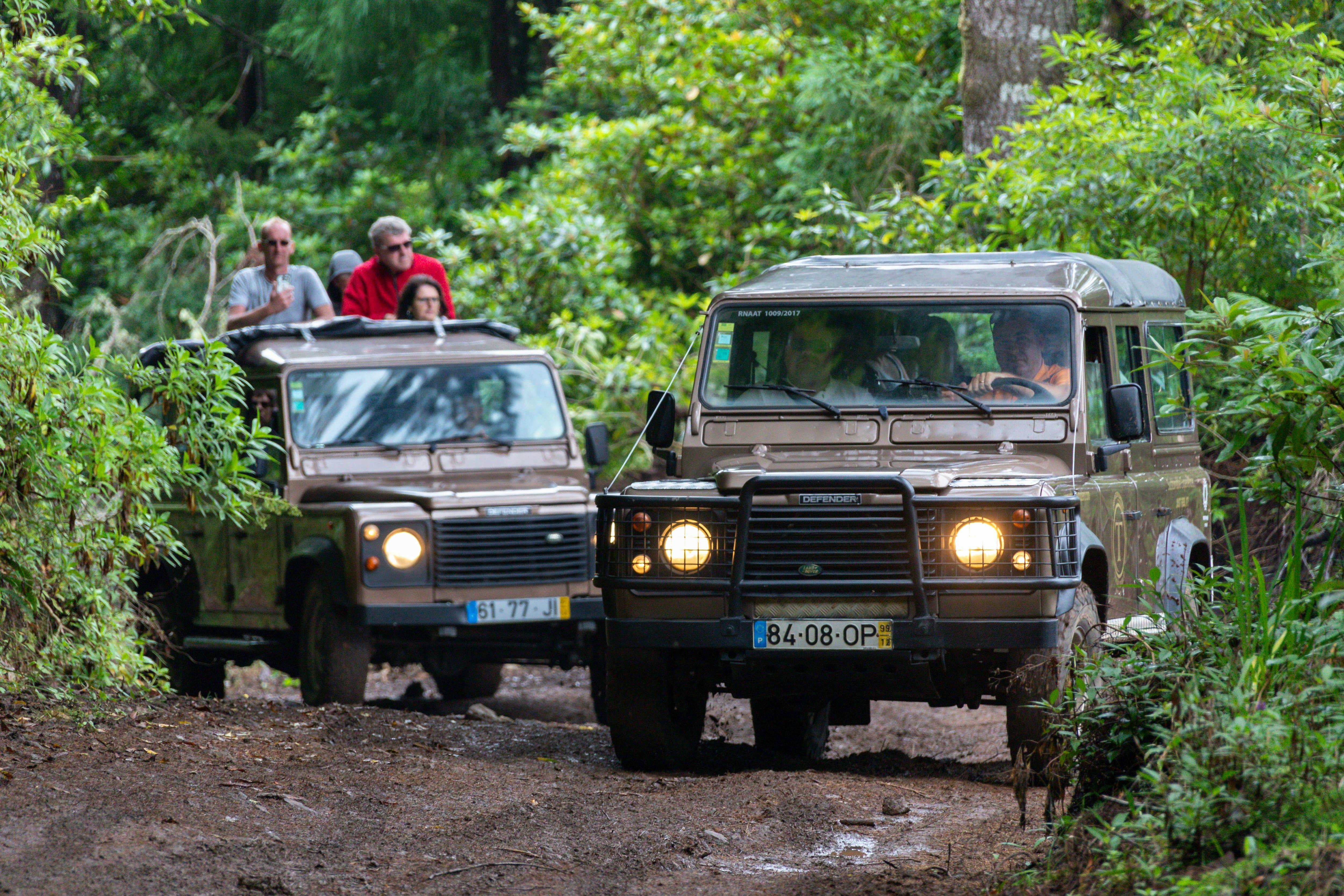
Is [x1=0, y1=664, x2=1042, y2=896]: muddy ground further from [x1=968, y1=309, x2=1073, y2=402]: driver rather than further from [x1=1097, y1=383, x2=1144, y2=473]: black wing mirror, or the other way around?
[x1=968, y1=309, x2=1073, y2=402]: driver

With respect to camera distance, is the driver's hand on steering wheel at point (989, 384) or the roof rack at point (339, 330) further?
the roof rack at point (339, 330)

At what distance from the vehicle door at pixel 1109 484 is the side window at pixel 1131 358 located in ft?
0.39

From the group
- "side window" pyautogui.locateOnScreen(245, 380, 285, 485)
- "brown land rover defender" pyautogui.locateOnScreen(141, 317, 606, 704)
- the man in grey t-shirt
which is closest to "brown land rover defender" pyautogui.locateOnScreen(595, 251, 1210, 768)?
"brown land rover defender" pyautogui.locateOnScreen(141, 317, 606, 704)

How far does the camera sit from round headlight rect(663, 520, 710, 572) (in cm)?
677

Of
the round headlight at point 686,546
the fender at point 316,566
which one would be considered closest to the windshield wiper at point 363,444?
the fender at point 316,566

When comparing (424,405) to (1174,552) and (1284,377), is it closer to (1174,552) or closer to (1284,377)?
(1174,552)

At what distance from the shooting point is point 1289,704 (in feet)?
14.8

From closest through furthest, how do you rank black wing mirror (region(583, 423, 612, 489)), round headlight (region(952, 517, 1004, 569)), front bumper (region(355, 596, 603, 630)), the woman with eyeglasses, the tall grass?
the tall grass < round headlight (region(952, 517, 1004, 569)) < front bumper (region(355, 596, 603, 630)) < black wing mirror (region(583, 423, 612, 489)) < the woman with eyeglasses

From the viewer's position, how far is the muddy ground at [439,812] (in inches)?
203

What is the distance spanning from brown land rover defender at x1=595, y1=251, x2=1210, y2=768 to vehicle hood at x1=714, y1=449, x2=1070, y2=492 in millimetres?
14

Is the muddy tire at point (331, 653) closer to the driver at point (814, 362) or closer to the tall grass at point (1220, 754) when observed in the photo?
the driver at point (814, 362)

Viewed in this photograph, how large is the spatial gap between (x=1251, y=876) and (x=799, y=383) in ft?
12.9

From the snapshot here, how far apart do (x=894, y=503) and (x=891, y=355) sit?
1.14m

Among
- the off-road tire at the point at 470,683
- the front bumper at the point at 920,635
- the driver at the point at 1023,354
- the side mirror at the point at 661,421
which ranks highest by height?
the driver at the point at 1023,354
